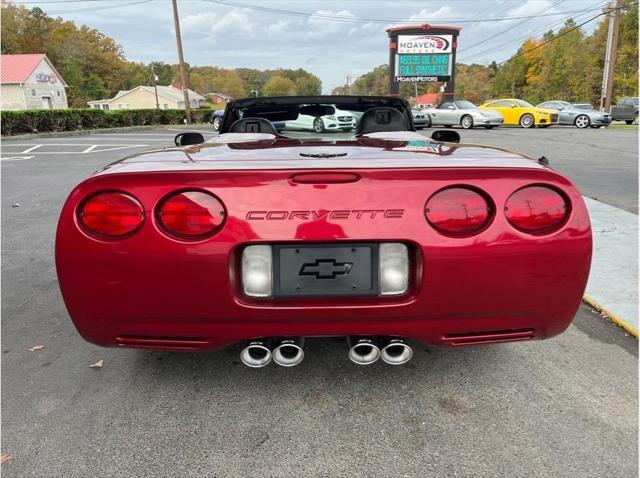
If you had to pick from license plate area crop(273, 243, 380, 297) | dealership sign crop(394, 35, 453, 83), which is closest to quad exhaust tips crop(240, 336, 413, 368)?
license plate area crop(273, 243, 380, 297)

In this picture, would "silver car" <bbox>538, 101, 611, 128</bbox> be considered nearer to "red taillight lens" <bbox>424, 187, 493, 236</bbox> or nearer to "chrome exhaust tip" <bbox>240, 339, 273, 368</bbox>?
"red taillight lens" <bbox>424, 187, 493, 236</bbox>

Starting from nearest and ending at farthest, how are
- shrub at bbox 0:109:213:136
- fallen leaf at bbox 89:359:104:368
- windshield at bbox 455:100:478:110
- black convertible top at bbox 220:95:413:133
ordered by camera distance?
1. fallen leaf at bbox 89:359:104:368
2. black convertible top at bbox 220:95:413:133
3. shrub at bbox 0:109:213:136
4. windshield at bbox 455:100:478:110

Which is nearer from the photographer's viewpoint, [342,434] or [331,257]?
[331,257]

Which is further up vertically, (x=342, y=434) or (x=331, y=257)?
(x=331, y=257)

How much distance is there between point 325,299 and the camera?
1.85m

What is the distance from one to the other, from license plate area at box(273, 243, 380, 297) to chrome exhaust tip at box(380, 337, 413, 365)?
28 cm

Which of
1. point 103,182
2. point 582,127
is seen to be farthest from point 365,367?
point 582,127

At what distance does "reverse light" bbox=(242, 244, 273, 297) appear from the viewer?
1.79 metres

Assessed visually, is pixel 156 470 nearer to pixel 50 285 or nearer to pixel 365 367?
pixel 365 367

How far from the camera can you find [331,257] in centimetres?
180

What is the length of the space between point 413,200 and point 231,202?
0.65 metres

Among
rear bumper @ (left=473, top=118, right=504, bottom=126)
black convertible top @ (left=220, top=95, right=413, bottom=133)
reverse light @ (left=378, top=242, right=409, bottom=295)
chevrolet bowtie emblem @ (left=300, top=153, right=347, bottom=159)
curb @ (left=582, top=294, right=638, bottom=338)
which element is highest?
black convertible top @ (left=220, top=95, right=413, bottom=133)

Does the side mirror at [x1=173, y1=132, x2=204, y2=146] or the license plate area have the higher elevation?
the side mirror at [x1=173, y1=132, x2=204, y2=146]

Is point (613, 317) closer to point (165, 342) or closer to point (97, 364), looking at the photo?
point (165, 342)
